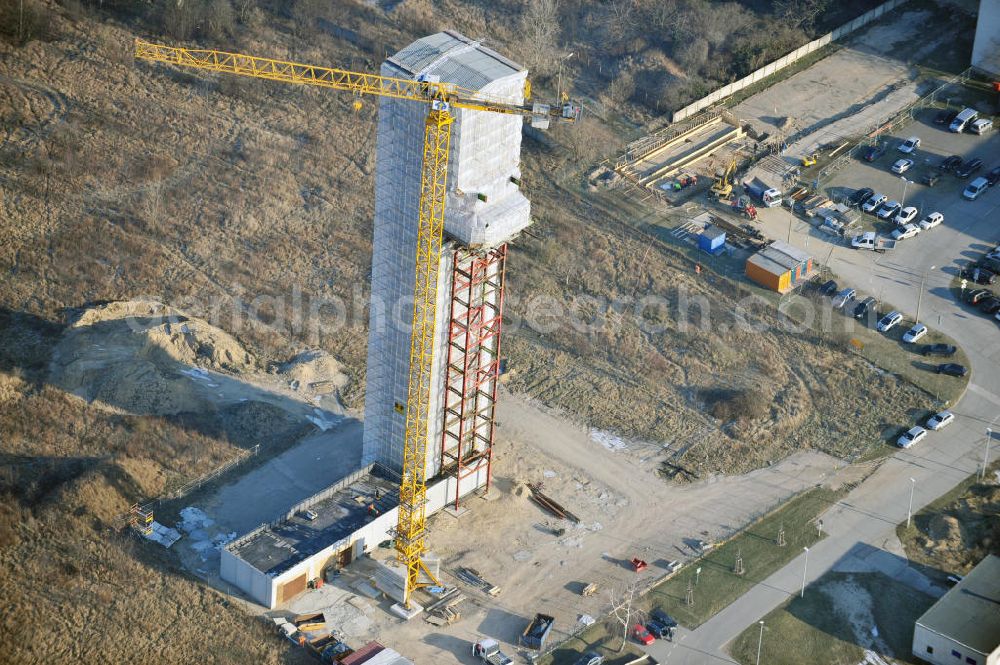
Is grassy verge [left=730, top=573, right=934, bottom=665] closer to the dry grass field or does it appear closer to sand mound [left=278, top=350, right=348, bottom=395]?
the dry grass field

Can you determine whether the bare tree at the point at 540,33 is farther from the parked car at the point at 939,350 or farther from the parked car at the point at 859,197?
the parked car at the point at 939,350

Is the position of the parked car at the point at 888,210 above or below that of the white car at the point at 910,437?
above

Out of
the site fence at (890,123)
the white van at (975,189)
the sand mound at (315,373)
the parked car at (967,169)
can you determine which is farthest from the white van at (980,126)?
the sand mound at (315,373)

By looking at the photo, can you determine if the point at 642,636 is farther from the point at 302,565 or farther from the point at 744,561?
the point at 302,565

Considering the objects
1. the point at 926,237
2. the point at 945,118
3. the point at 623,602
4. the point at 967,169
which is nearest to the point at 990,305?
the point at 926,237

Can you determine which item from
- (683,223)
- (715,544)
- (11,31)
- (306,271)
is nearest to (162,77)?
(11,31)

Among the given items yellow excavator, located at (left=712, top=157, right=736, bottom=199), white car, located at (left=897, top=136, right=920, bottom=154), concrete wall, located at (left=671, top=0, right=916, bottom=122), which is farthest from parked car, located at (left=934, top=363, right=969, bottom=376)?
concrete wall, located at (left=671, top=0, right=916, bottom=122)

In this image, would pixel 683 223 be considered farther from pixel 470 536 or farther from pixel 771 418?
A: pixel 470 536
